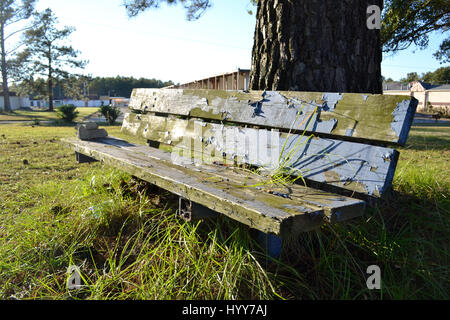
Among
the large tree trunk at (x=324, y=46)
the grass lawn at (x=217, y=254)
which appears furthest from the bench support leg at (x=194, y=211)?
the large tree trunk at (x=324, y=46)

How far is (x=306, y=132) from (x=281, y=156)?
0.75ft

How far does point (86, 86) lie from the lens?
43531 mm

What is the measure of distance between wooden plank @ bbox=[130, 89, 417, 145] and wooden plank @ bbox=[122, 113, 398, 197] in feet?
0.25

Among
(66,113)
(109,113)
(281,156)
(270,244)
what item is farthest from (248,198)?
(66,113)

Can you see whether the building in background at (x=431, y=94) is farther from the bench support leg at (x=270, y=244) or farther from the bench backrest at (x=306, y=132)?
the bench support leg at (x=270, y=244)

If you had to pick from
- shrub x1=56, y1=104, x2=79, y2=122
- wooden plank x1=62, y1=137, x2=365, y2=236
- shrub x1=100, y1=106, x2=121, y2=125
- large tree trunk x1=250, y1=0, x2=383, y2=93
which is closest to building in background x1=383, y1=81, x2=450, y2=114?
shrub x1=100, y1=106, x2=121, y2=125

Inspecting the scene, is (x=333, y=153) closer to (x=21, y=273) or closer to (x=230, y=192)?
(x=230, y=192)

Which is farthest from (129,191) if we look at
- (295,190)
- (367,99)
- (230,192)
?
(367,99)

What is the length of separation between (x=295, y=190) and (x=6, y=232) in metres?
2.28

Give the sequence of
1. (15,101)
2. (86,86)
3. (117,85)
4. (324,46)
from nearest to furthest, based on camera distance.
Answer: (324,46) < (86,86) < (15,101) < (117,85)

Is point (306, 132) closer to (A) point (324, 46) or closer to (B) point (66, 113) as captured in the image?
(A) point (324, 46)

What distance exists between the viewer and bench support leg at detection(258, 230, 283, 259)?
1.86 metres

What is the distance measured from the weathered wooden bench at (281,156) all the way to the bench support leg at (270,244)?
0.27m

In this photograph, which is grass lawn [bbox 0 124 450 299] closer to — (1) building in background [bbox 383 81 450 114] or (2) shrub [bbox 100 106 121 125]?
(2) shrub [bbox 100 106 121 125]
